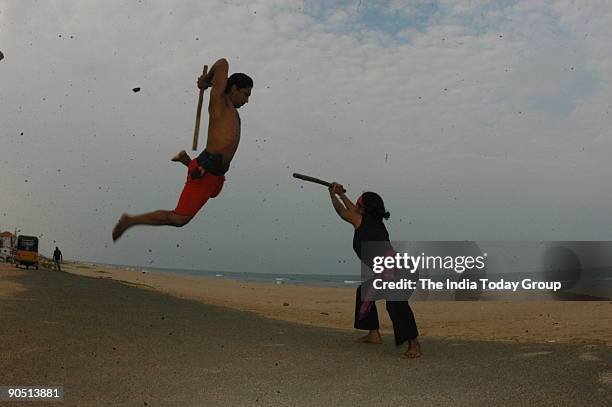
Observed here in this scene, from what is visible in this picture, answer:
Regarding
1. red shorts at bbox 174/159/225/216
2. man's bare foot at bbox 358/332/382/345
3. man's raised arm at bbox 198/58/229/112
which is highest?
man's raised arm at bbox 198/58/229/112

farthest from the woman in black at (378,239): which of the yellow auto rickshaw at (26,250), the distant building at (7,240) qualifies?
the distant building at (7,240)

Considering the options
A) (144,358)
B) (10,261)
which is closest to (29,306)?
(144,358)

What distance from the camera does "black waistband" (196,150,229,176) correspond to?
3998 mm

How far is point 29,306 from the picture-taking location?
1048cm

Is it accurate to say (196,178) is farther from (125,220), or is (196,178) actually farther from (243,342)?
(243,342)

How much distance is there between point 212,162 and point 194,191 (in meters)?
0.26

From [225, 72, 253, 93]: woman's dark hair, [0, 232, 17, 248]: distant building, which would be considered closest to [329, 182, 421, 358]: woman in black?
[225, 72, 253, 93]: woman's dark hair

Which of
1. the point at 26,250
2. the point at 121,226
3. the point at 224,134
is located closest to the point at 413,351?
the point at 224,134

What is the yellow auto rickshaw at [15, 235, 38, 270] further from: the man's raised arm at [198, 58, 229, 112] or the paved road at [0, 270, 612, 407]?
the man's raised arm at [198, 58, 229, 112]

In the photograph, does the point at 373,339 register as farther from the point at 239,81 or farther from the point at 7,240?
the point at 7,240

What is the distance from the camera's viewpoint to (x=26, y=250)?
109 ft

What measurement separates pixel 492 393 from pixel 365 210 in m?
3.00

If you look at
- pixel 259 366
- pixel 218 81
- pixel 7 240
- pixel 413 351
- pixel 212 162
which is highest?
pixel 218 81

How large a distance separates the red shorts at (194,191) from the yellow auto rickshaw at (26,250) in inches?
1326
